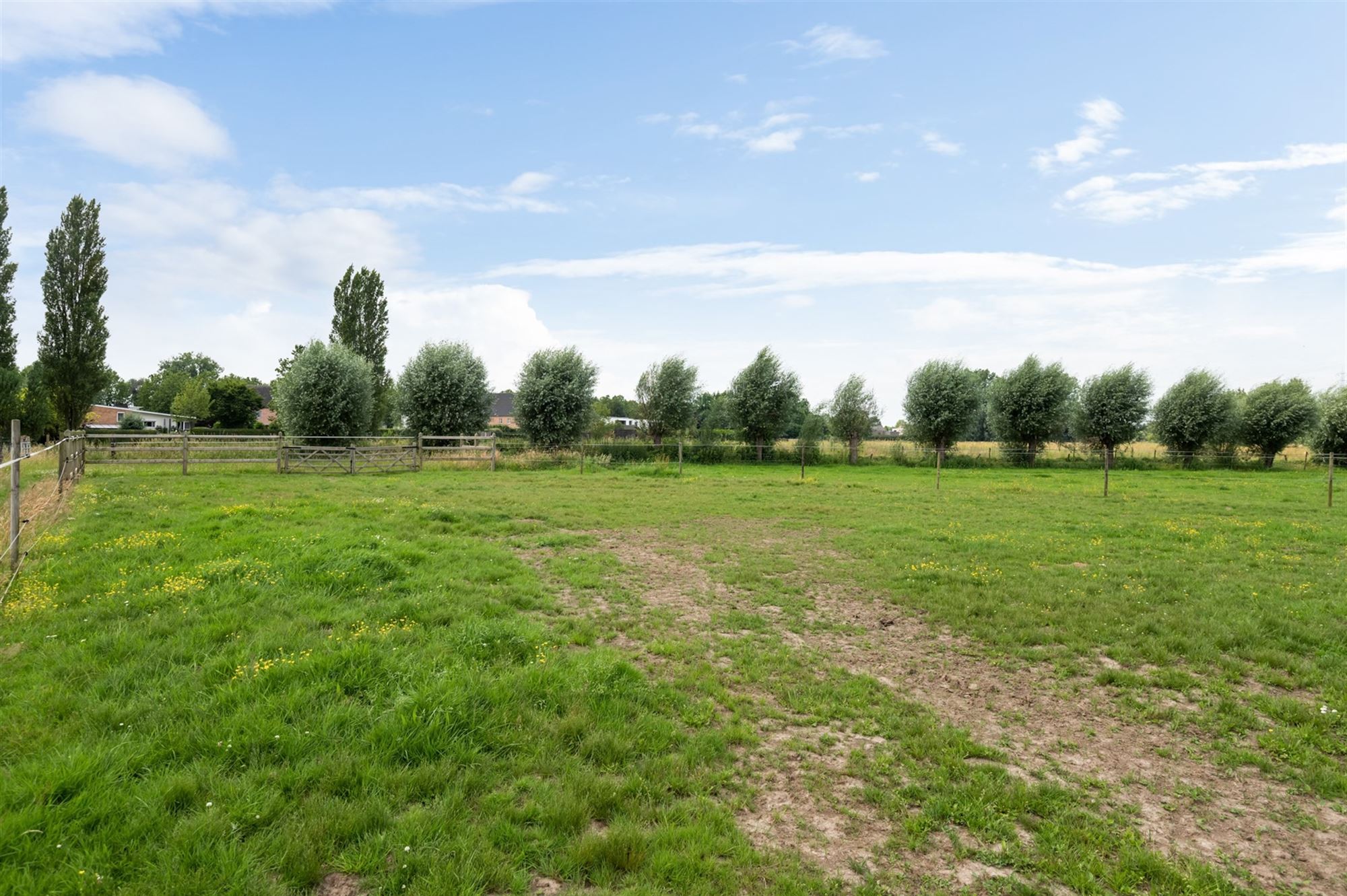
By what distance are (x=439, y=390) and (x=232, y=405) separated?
50135 mm

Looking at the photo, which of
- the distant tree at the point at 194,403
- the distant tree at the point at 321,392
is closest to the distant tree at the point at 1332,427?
the distant tree at the point at 321,392

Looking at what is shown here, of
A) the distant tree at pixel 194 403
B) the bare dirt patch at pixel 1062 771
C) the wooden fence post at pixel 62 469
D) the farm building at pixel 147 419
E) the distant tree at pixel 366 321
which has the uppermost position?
the distant tree at pixel 366 321

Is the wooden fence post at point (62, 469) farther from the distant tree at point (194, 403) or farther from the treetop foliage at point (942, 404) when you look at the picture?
the distant tree at point (194, 403)

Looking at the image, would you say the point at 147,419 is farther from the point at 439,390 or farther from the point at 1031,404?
the point at 1031,404

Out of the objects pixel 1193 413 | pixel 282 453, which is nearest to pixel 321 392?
pixel 282 453

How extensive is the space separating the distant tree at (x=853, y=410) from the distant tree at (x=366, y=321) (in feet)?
111

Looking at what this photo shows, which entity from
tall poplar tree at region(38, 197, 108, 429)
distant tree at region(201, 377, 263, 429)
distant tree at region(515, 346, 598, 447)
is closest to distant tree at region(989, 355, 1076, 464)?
distant tree at region(515, 346, 598, 447)

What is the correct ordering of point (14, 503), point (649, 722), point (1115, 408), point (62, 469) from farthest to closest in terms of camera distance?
point (1115, 408), point (62, 469), point (14, 503), point (649, 722)

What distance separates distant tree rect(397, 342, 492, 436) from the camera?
3744 cm

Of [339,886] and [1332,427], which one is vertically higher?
[1332,427]

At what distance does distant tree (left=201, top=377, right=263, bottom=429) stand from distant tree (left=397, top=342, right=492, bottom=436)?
4623 cm

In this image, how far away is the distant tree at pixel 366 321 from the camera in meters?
46.2

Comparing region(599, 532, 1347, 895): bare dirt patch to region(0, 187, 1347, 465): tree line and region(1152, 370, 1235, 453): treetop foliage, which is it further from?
region(1152, 370, 1235, 453): treetop foliage

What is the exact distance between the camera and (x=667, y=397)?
142 feet
